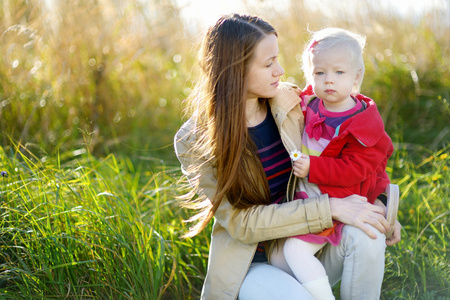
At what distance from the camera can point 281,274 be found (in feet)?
6.72

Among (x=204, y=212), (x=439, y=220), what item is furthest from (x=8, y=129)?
(x=439, y=220)

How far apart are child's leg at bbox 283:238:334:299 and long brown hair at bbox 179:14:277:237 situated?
0.25 meters

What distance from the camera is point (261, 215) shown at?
2080 mm

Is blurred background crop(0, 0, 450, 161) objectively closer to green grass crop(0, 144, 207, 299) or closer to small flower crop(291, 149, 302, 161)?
green grass crop(0, 144, 207, 299)

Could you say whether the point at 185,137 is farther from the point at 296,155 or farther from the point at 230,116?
the point at 296,155

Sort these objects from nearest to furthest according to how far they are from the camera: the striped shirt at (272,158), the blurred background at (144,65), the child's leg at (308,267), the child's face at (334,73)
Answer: the child's leg at (308,267) → the child's face at (334,73) → the striped shirt at (272,158) → the blurred background at (144,65)

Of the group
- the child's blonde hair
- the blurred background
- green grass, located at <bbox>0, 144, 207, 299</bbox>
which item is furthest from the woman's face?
the blurred background

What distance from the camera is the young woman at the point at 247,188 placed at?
2.01 metres

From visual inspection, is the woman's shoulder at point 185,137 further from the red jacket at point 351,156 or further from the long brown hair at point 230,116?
the red jacket at point 351,156

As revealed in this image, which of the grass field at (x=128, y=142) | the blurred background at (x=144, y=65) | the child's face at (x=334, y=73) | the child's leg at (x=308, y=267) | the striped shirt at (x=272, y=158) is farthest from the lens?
the blurred background at (x=144, y=65)

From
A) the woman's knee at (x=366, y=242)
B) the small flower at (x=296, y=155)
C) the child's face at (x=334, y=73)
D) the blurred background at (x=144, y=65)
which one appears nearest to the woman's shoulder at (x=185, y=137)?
the small flower at (x=296, y=155)

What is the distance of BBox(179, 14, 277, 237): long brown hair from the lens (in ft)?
6.82

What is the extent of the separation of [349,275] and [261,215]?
40cm

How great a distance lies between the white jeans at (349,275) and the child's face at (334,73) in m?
0.52
